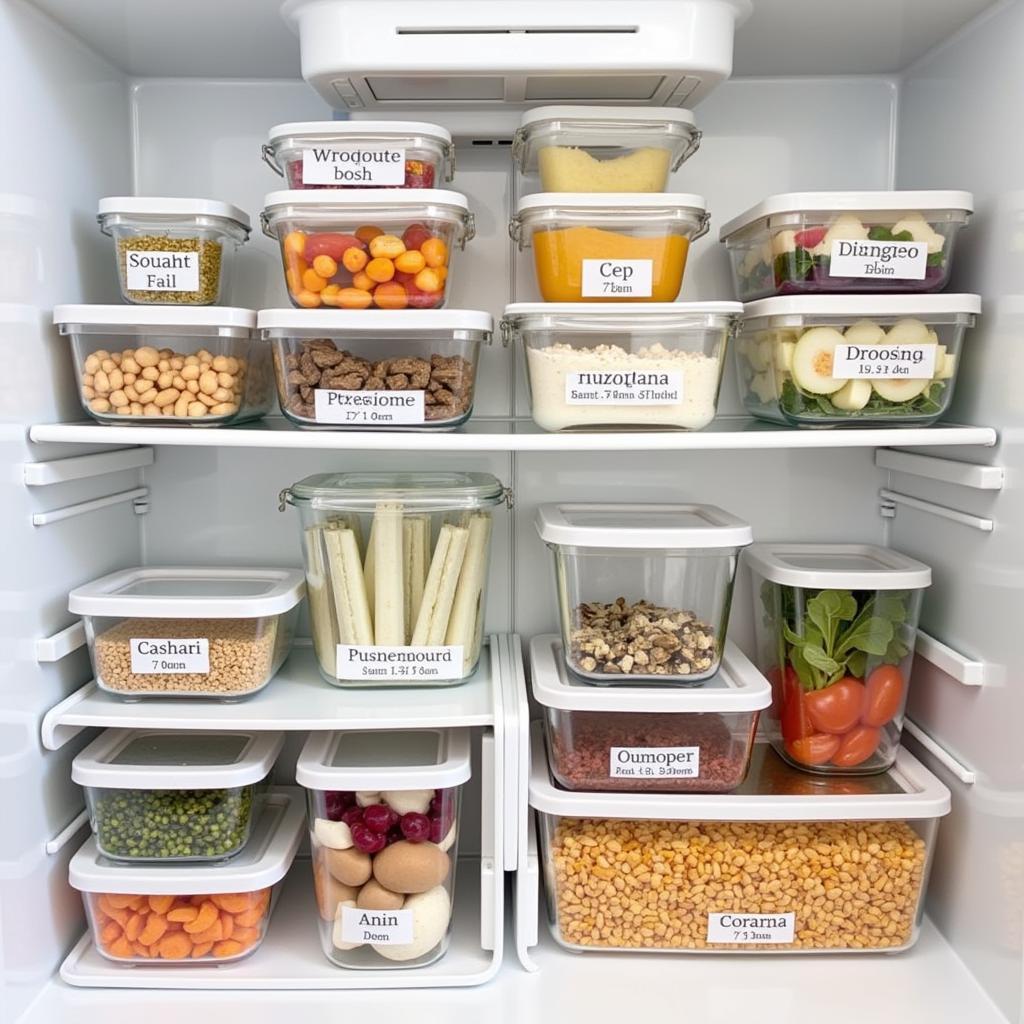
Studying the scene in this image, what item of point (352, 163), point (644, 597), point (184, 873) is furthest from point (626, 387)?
point (184, 873)

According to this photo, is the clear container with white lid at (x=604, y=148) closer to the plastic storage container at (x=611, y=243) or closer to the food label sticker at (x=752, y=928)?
the plastic storage container at (x=611, y=243)

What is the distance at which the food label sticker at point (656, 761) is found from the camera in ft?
3.82

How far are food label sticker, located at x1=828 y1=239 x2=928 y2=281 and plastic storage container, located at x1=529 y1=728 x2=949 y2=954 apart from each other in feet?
1.96

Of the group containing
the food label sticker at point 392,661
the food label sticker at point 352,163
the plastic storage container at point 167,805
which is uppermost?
the food label sticker at point 352,163

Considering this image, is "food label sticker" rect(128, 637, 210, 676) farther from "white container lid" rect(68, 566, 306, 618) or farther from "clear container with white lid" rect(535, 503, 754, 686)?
"clear container with white lid" rect(535, 503, 754, 686)

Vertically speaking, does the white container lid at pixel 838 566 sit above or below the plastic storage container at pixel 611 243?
below

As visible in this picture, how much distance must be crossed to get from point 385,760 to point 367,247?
0.60 meters

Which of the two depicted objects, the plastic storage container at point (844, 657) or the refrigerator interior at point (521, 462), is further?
the plastic storage container at point (844, 657)

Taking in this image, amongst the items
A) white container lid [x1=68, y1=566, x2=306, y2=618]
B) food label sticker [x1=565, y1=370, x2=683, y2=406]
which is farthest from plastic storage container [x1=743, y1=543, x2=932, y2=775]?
white container lid [x1=68, y1=566, x2=306, y2=618]

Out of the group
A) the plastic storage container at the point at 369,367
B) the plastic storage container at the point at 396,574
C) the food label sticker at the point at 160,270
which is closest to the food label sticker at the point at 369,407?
the plastic storage container at the point at 369,367

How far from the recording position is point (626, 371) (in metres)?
1.11

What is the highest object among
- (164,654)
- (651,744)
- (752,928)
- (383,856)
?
(164,654)

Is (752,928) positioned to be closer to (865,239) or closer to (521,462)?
(521,462)

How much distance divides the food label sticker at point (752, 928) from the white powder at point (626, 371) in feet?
1.88
